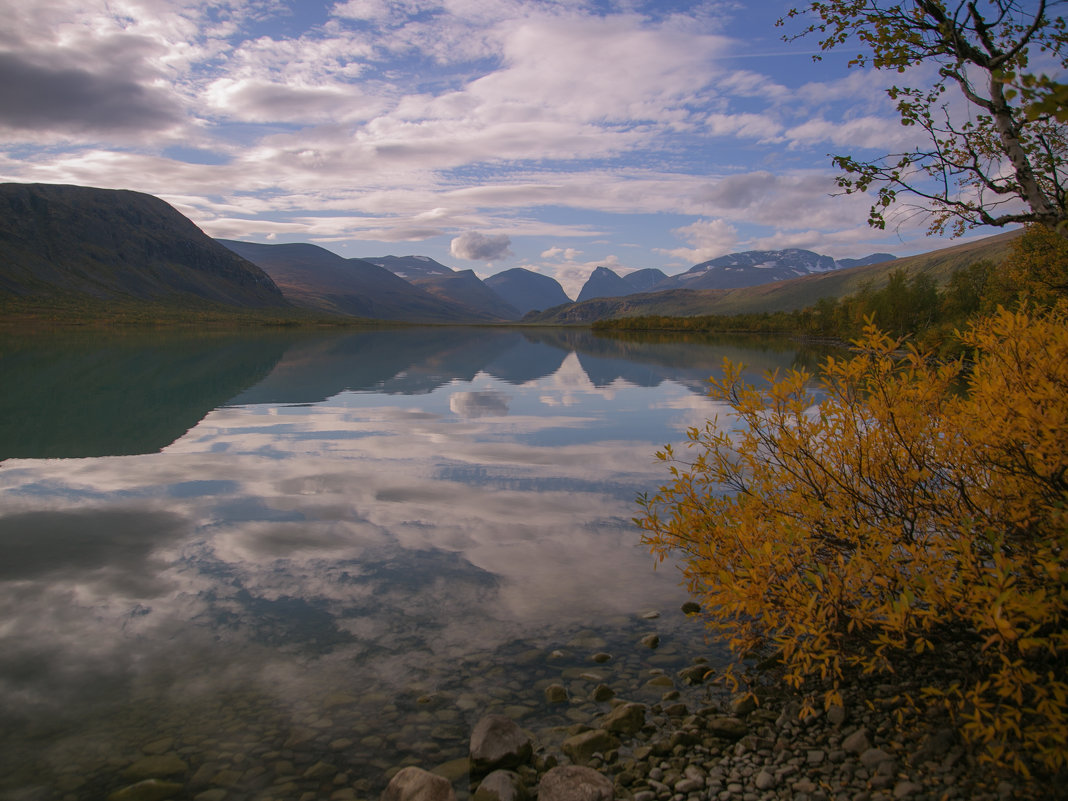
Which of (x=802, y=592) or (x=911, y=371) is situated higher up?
(x=911, y=371)

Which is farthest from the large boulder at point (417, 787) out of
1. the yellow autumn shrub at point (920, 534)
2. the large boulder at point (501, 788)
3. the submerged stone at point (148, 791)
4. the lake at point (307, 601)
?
the yellow autumn shrub at point (920, 534)

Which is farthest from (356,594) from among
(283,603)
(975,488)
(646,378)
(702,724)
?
(646,378)

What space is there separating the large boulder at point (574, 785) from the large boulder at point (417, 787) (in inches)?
39.1

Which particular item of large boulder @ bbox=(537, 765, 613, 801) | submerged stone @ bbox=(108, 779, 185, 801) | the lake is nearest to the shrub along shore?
large boulder @ bbox=(537, 765, 613, 801)

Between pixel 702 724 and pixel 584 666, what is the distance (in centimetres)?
213

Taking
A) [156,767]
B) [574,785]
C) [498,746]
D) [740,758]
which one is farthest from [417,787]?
[740,758]

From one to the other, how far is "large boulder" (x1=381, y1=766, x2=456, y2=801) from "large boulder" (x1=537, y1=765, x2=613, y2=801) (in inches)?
39.1

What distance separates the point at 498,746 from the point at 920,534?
6.01 metres

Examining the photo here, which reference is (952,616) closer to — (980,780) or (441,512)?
(980,780)

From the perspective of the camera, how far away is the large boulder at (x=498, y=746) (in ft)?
24.6

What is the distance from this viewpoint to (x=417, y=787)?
6.85 m

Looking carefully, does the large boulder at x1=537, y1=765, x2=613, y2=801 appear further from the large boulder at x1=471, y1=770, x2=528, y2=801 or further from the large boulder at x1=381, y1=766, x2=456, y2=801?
the large boulder at x1=381, y1=766, x2=456, y2=801

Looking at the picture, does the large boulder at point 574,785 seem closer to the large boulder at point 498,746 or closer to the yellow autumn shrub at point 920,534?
the large boulder at point 498,746

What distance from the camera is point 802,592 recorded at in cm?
755
